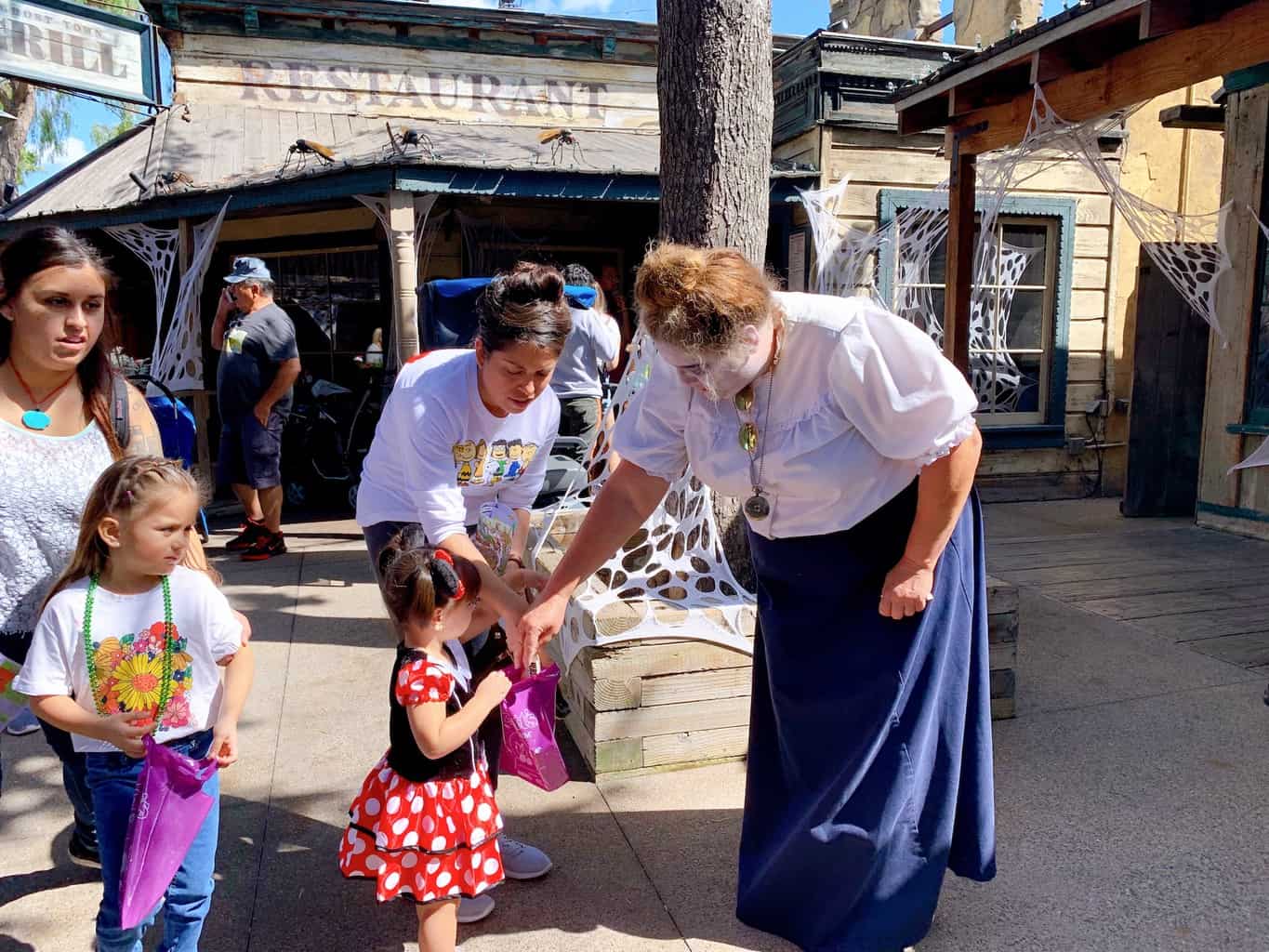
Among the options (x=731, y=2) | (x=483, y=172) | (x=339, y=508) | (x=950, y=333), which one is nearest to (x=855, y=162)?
(x=950, y=333)

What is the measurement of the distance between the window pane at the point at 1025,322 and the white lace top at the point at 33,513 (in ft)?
25.5

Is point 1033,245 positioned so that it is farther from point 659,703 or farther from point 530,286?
point 530,286

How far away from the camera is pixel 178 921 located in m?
2.03

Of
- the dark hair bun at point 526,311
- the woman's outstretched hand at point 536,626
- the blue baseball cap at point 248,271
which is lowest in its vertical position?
the woman's outstretched hand at point 536,626

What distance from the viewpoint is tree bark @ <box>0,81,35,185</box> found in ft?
47.6

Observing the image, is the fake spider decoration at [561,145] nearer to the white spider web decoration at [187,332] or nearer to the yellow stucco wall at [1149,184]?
the white spider web decoration at [187,332]

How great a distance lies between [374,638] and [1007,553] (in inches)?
157

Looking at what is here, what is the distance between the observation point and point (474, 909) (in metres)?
2.40

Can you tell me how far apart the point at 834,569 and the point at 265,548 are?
5.01m

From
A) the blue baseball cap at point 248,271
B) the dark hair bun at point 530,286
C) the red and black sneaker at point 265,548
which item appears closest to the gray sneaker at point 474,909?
the dark hair bun at point 530,286

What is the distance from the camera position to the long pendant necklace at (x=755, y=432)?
2041mm

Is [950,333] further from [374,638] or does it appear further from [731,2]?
[374,638]

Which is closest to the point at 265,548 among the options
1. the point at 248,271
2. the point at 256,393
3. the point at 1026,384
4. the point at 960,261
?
the point at 256,393

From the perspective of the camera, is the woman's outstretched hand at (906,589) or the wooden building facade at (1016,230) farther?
the wooden building facade at (1016,230)
